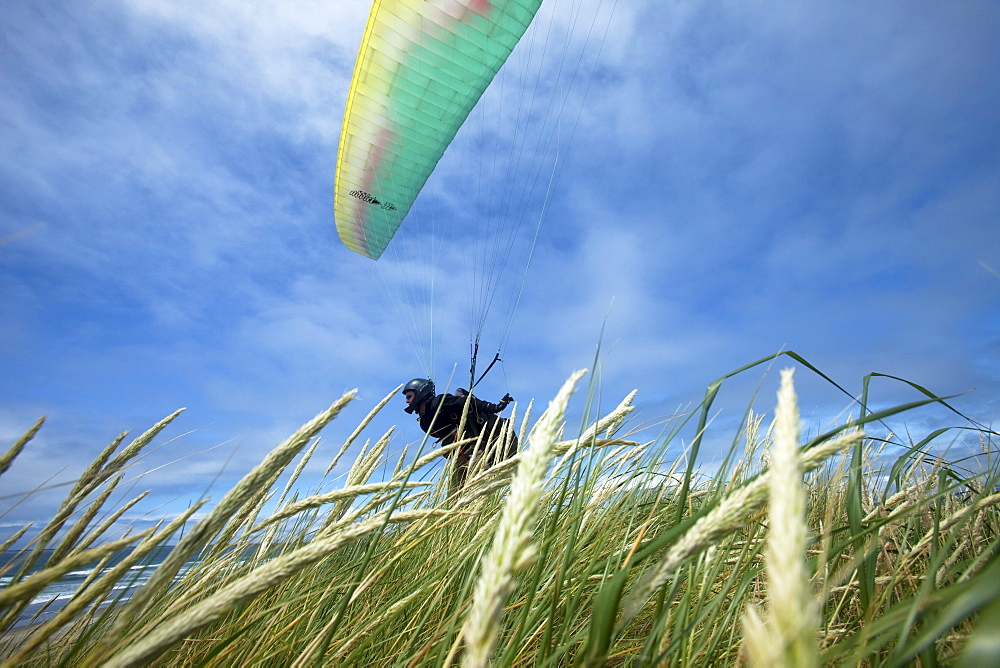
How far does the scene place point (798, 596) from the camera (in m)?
0.28

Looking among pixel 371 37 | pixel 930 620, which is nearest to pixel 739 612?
pixel 930 620

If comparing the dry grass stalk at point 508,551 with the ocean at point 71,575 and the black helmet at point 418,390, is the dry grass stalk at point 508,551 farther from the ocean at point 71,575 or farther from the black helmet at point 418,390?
the black helmet at point 418,390

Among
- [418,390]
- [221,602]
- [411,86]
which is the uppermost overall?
[411,86]

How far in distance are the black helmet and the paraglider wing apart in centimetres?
471

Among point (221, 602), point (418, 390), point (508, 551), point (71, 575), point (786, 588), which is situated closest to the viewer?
point (786, 588)

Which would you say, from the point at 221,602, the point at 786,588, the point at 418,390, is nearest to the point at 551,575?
the point at 221,602

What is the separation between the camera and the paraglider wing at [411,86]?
8164 mm

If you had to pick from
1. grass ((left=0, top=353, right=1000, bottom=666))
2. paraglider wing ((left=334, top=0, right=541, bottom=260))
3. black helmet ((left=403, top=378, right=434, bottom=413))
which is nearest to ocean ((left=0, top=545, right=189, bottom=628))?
grass ((left=0, top=353, right=1000, bottom=666))

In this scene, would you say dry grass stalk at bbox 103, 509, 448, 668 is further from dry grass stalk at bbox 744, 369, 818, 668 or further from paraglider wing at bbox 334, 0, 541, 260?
paraglider wing at bbox 334, 0, 541, 260

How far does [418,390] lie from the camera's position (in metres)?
9.31

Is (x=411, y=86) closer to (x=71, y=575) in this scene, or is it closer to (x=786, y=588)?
(x=71, y=575)

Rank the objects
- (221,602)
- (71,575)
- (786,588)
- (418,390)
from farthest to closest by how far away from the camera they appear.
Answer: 1. (418,390)
2. (71,575)
3. (221,602)
4. (786,588)

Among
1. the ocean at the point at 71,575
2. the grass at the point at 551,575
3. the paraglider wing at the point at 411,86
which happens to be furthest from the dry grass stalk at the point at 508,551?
the paraglider wing at the point at 411,86

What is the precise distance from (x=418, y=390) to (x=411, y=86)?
5722 mm
